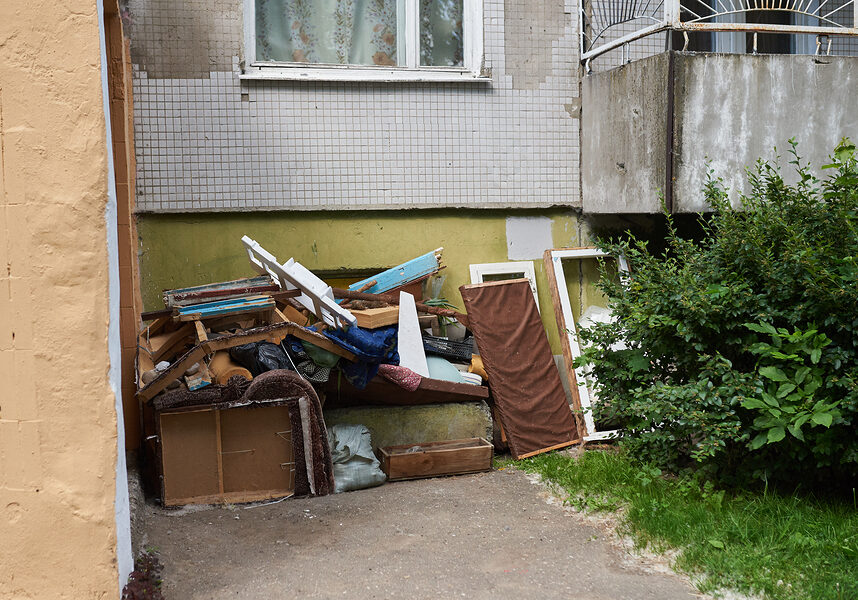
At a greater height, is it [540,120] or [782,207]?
[540,120]

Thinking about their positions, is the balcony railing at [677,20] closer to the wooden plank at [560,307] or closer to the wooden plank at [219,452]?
the wooden plank at [560,307]

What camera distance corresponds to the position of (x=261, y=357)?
16.4 feet

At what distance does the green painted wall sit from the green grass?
1886mm

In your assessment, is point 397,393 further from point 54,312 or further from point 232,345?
point 54,312

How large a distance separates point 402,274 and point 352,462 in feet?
5.19

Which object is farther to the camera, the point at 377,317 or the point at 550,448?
the point at 550,448

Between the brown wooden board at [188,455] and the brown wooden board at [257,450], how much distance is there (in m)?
0.07

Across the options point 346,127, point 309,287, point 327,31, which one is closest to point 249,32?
point 327,31

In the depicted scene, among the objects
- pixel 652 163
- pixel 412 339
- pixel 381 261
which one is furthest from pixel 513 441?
pixel 652 163

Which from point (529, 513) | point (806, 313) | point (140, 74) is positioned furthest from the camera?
point (140, 74)

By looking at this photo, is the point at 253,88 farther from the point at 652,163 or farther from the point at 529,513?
the point at 529,513

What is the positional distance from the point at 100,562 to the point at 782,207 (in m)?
3.84

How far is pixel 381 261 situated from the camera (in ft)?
20.5

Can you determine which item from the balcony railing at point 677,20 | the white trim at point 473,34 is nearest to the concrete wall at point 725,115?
the balcony railing at point 677,20
